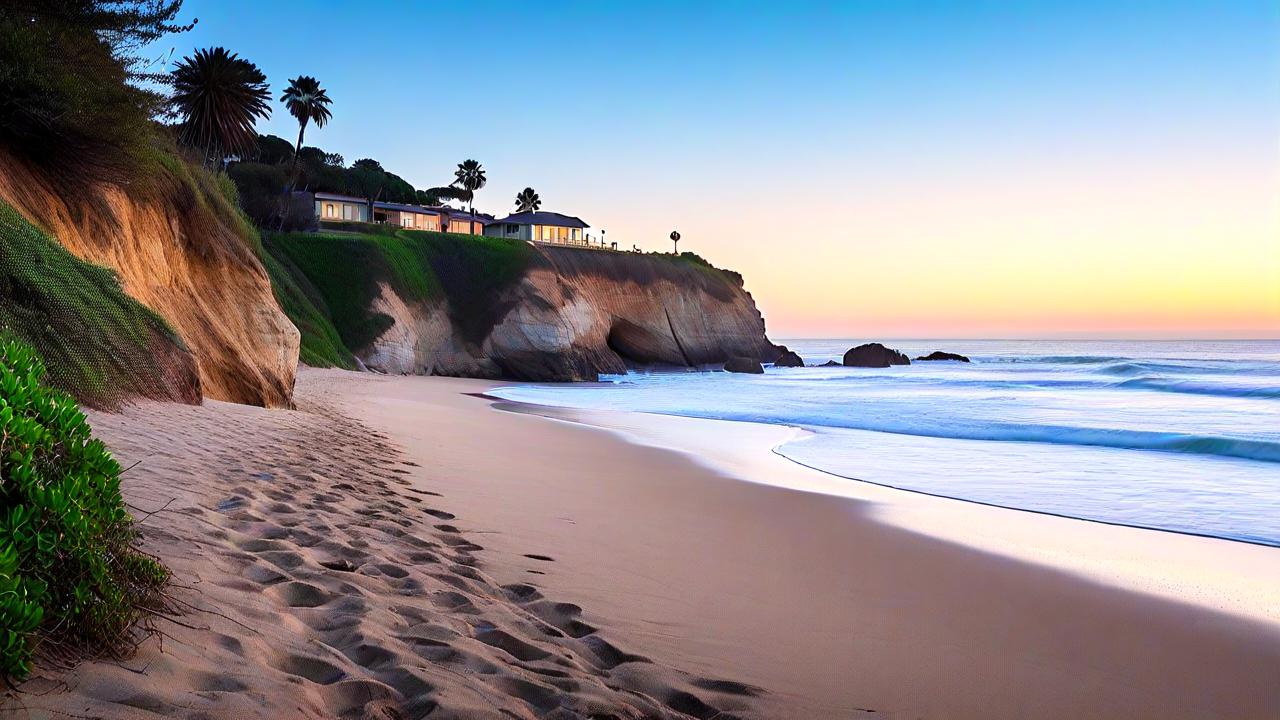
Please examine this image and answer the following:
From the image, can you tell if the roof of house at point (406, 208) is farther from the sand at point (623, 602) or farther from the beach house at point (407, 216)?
the sand at point (623, 602)

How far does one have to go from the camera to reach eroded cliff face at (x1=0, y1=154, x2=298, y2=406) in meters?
10.5

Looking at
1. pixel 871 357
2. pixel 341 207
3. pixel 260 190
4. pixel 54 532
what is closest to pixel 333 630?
pixel 54 532

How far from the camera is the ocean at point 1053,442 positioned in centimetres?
959

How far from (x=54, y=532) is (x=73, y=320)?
6.79 meters

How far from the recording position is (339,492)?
6188 millimetres

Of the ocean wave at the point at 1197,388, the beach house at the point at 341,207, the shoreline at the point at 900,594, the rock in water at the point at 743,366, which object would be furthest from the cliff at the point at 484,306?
the ocean wave at the point at 1197,388

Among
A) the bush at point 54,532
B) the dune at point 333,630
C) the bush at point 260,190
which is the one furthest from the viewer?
the bush at point 260,190

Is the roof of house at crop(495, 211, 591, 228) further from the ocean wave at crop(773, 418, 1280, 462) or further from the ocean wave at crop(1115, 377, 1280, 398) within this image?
the ocean wave at crop(773, 418, 1280, 462)

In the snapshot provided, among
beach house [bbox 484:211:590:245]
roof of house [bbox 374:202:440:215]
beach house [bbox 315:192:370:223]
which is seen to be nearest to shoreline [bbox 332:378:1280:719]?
beach house [bbox 315:192:370:223]

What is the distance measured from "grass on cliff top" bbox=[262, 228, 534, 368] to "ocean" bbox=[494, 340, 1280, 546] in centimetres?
998

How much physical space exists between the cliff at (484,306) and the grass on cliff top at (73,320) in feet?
62.0

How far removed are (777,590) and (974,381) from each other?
3711 centimetres

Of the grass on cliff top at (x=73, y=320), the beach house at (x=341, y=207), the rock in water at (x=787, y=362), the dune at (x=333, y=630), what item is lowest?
the dune at (x=333, y=630)

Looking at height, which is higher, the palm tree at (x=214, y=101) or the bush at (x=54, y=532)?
the palm tree at (x=214, y=101)
